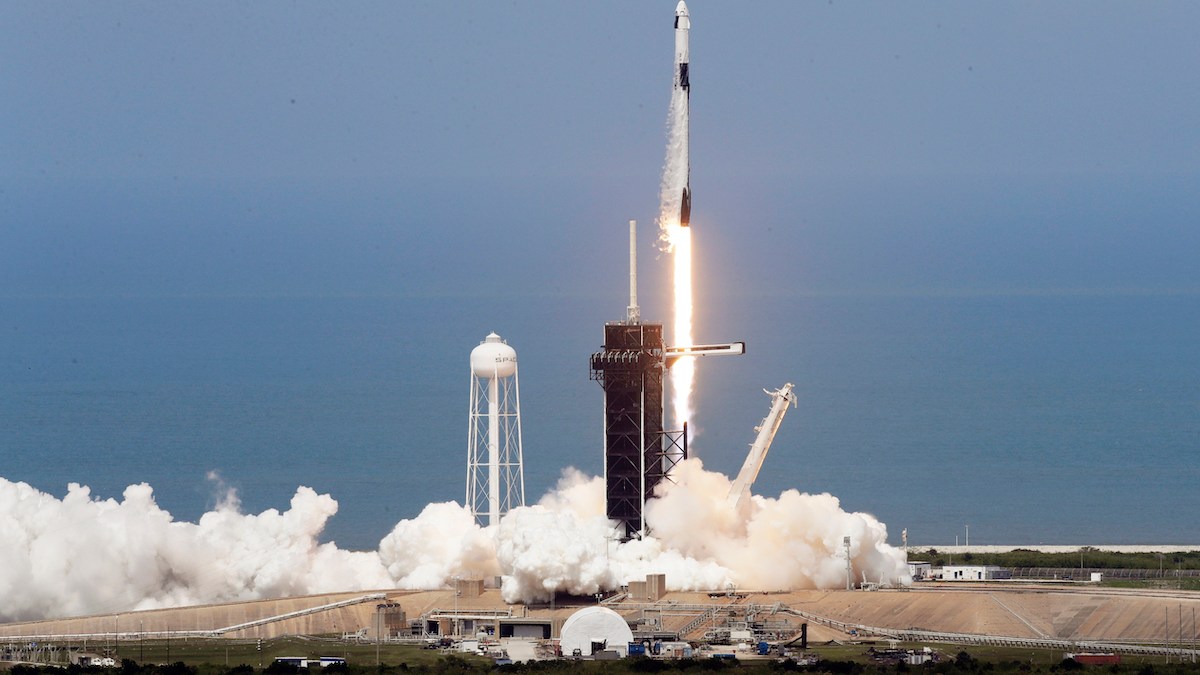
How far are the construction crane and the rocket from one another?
464 cm

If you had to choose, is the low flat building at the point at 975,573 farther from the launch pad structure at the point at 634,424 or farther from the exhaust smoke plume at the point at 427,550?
the launch pad structure at the point at 634,424

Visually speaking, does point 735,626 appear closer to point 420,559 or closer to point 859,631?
point 859,631

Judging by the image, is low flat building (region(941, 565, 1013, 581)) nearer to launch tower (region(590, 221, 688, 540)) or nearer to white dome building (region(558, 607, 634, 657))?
launch tower (region(590, 221, 688, 540))

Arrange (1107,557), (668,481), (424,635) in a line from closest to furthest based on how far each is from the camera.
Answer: (424,635)
(668,481)
(1107,557)

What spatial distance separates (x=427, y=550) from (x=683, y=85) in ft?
41.5

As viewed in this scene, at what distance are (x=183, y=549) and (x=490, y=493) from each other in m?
7.47

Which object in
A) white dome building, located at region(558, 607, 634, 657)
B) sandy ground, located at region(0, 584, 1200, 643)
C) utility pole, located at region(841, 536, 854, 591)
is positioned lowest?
white dome building, located at region(558, 607, 634, 657)

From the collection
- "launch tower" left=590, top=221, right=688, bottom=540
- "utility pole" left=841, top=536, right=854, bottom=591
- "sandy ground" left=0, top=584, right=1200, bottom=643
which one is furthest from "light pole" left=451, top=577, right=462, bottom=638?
"utility pole" left=841, top=536, right=854, bottom=591

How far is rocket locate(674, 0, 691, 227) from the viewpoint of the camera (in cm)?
7975

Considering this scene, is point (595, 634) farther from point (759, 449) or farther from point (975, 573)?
point (975, 573)

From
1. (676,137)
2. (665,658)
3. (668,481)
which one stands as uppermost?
(676,137)

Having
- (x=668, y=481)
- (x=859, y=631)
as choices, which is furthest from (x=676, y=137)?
(x=859, y=631)

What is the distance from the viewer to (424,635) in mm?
76938

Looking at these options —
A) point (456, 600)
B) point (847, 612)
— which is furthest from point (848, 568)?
point (456, 600)
